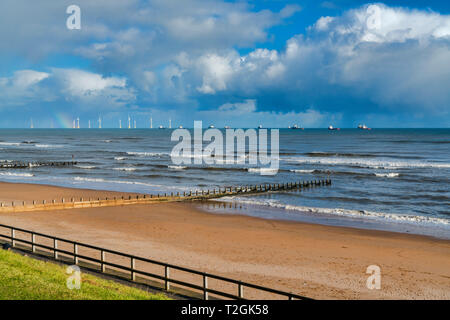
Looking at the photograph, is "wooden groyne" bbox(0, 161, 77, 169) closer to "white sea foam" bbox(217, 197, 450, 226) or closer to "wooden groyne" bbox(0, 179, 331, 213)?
"wooden groyne" bbox(0, 179, 331, 213)

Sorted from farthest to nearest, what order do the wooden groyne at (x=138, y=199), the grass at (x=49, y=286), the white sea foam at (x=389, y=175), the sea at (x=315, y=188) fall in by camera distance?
the white sea foam at (x=389, y=175) → the wooden groyne at (x=138, y=199) → the sea at (x=315, y=188) → the grass at (x=49, y=286)

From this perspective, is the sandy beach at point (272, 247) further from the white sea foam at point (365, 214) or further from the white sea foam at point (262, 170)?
the white sea foam at point (262, 170)

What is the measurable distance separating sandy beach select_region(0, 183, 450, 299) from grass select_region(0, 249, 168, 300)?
7523 millimetres

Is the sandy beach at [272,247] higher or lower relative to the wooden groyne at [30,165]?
lower

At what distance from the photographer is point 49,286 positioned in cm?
1320

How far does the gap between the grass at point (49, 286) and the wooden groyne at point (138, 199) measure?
22.3m

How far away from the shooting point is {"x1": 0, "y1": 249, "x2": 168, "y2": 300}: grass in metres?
12.4

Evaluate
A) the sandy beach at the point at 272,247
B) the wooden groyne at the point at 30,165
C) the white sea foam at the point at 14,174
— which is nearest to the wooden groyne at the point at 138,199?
the sandy beach at the point at 272,247

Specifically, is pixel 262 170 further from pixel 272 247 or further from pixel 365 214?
pixel 272 247

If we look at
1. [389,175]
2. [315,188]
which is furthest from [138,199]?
[389,175]

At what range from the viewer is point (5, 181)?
6150 centimetres

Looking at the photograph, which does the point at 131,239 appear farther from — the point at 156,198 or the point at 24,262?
the point at 156,198

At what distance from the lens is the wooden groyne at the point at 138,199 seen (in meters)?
37.2

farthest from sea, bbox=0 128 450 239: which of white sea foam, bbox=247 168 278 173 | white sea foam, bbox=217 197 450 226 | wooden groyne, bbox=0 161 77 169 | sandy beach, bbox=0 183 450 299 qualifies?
sandy beach, bbox=0 183 450 299
